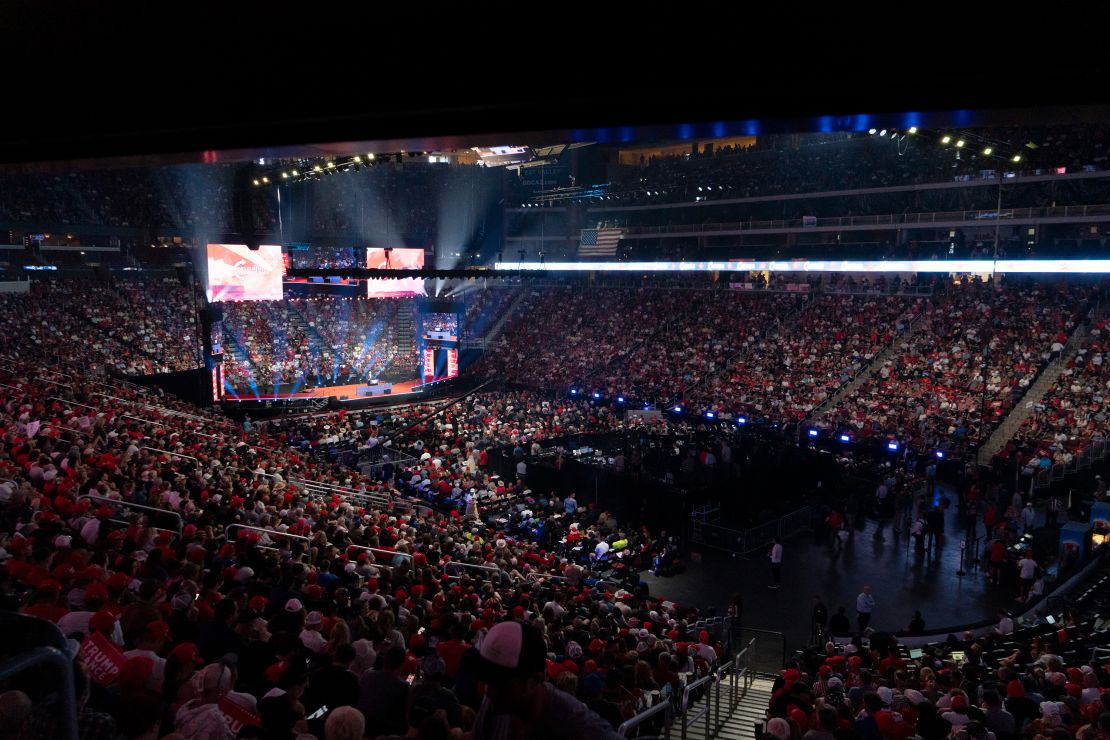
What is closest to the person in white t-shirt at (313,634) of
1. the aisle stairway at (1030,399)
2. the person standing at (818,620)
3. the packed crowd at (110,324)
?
the person standing at (818,620)

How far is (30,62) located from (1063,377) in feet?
78.3

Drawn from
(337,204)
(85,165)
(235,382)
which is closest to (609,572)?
(85,165)

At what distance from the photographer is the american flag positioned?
4294 cm

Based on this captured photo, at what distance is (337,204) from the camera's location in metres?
42.6

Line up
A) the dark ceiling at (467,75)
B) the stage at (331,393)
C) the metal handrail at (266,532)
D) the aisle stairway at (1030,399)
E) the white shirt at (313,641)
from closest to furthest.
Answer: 1. the dark ceiling at (467,75)
2. the white shirt at (313,641)
3. the metal handrail at (266,532)
4. the aisle stairway at (1030,399)
5. the stage at (331,393)

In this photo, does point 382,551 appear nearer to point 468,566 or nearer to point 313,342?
point 468,566

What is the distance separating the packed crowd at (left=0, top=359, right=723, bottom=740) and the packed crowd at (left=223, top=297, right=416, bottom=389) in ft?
62.2

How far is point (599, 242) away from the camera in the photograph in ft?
143

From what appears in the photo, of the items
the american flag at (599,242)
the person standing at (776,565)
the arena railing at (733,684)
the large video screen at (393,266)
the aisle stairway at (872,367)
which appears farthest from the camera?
the american flag at (599,242)

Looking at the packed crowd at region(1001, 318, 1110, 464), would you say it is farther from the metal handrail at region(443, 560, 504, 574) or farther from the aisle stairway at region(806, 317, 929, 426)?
the metal handrail at region(443, 560, 504, 574)

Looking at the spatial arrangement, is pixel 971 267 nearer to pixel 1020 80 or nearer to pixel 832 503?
pixel 832 503

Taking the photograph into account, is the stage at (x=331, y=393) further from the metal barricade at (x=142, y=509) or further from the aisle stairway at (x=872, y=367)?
the metal barricade at (x=142, y=509)

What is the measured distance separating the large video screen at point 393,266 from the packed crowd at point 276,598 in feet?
76.5

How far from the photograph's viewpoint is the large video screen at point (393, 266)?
38688mm
